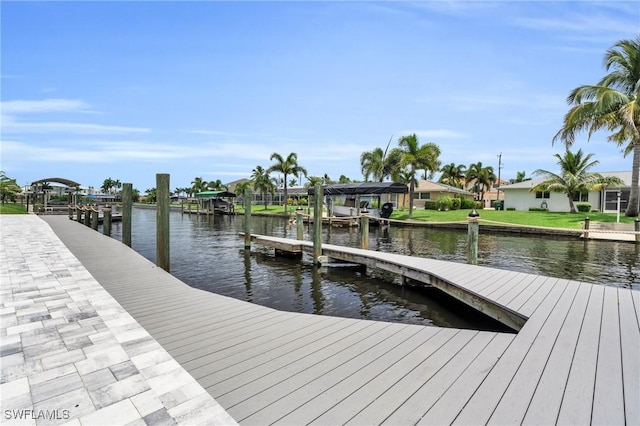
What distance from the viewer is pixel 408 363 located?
2.77 m

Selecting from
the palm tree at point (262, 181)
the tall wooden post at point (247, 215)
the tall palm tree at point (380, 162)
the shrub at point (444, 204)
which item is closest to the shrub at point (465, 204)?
the shrub at point (444, 204)

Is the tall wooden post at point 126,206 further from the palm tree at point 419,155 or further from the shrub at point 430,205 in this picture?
the shrub at point 430,205

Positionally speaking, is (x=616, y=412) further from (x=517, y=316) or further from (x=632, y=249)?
(x=632, y=249)

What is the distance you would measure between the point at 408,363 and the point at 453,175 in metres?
58.1

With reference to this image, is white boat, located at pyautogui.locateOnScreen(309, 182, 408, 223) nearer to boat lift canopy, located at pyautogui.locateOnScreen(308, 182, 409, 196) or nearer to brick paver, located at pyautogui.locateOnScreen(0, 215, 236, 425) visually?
boat lift canopy, located at pyautogui.locateOnScreen(308, 182, 409, 196)

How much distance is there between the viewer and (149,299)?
4703mm

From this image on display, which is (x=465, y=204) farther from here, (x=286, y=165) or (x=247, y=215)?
(x=247, y=215)

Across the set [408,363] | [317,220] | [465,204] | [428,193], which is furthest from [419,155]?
[408,363]

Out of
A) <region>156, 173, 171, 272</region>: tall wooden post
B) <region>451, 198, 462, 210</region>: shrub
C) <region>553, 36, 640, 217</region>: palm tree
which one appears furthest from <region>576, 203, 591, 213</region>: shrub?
<region>156, 173, 171, 272</region>: tall wooden post

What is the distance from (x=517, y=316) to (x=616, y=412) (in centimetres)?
225

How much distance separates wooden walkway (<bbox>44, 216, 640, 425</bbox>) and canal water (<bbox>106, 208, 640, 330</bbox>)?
2.08 meters

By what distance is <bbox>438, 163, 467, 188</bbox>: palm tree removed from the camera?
5584 centimetres

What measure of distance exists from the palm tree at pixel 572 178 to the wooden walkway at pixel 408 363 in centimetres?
2638

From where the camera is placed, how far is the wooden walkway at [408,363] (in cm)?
208
